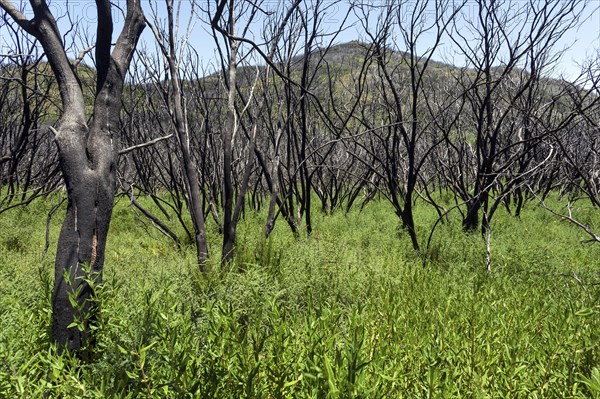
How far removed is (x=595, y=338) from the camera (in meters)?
1.96

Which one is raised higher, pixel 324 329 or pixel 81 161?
pixel 81 161

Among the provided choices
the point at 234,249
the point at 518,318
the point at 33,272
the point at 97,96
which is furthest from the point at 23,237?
the point at 518,318

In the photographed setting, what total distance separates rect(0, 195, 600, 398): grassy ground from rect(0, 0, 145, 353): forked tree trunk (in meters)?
0.16

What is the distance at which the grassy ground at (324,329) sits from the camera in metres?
A: 1.50

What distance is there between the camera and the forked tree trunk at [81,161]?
191 cm

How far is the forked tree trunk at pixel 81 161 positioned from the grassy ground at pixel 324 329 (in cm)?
16

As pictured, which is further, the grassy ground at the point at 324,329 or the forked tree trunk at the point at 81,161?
the forked tree trunk at the point at 81,161

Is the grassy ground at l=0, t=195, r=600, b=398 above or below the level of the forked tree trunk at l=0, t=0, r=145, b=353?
below

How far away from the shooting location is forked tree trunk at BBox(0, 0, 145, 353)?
1906mm

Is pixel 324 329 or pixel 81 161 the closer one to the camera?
pixel 324 329

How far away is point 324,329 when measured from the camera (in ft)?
6.16

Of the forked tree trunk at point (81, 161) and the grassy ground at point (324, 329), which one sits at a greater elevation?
the forked tree trunk at point (81, 161)

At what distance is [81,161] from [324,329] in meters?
1.44

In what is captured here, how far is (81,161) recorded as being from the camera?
6.56 ft
